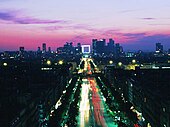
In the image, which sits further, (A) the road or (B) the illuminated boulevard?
(A) the road

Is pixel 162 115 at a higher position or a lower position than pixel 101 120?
higher

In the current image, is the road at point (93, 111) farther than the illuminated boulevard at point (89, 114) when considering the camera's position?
Yes

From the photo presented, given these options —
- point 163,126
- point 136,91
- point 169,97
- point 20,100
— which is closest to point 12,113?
point 20,100

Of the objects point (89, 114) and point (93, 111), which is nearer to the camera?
point (89, 114)

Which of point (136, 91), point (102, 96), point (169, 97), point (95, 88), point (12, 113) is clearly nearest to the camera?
point (12, 113)

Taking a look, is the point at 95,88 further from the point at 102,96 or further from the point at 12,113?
the point at 12,113

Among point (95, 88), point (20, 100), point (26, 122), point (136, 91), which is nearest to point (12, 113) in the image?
point (26, 122)

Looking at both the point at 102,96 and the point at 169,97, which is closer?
the point at 169,97

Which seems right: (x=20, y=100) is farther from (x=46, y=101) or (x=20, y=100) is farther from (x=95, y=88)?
(x=95, y=88)

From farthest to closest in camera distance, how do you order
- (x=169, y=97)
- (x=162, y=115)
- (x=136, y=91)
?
(x=136, y=91) < (x=169, y=97) < (x=162, y=115)
